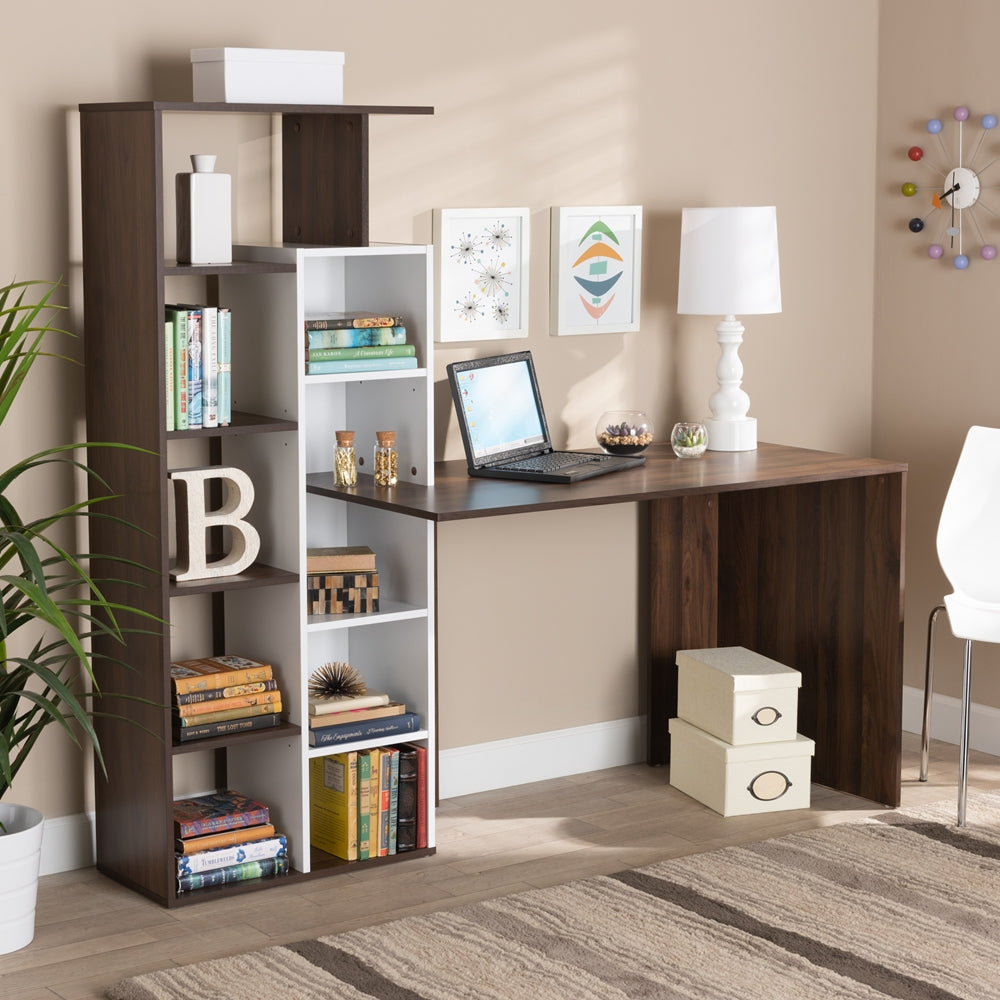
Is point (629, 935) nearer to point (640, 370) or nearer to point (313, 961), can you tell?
point (313, 961)

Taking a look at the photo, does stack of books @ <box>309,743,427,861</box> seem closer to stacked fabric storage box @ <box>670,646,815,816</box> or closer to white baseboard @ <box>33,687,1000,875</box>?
white baseboard @ <box>33,687,1000,875</box>

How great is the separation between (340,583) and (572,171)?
1.24m

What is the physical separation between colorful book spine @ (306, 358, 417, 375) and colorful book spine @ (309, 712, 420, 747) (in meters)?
0.75

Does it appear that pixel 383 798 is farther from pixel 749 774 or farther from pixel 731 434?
pixel 731 434

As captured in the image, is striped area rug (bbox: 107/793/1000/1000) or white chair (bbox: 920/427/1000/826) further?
white chair (bbox: 920/427/1000/826)

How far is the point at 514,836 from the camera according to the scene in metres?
3.70

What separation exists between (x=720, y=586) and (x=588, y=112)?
1313 mm

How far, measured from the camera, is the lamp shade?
3895 mm

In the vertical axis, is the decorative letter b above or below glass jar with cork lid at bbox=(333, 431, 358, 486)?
below

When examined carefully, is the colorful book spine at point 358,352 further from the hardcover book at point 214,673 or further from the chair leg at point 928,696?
the chair leg at point 928,696

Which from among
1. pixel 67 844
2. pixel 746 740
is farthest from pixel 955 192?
pixel 67 844

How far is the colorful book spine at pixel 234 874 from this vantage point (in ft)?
10.8

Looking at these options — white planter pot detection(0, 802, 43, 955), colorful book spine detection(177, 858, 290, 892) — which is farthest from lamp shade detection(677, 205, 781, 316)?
white planter pot detection(0, 802, 43, 955)

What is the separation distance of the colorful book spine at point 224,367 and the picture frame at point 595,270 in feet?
3.39
